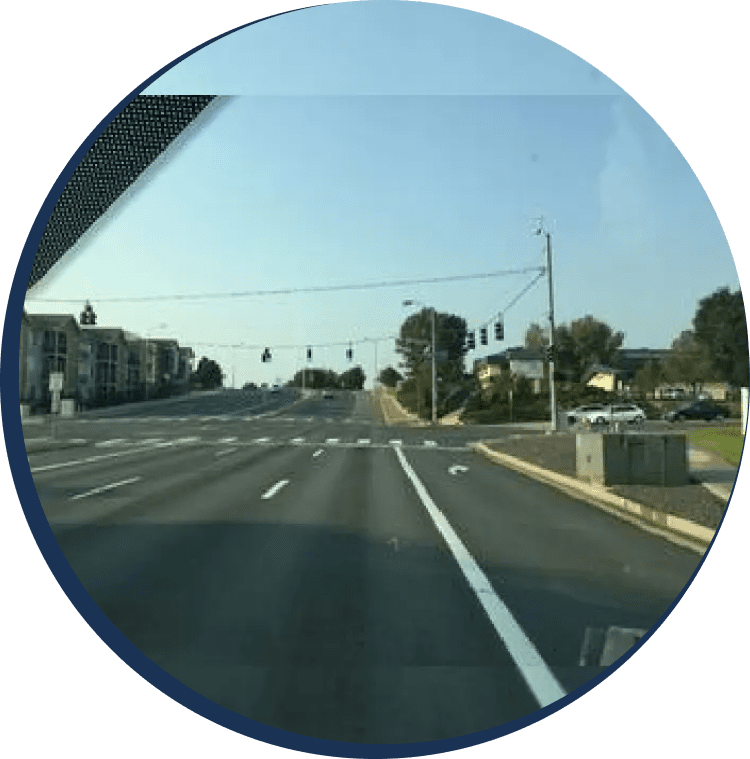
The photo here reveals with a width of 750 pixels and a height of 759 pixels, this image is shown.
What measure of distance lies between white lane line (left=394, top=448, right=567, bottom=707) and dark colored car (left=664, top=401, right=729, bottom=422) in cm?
255

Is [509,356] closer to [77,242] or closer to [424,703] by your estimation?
[424,703]

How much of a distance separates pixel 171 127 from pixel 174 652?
4475 mm

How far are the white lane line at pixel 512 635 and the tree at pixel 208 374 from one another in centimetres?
302

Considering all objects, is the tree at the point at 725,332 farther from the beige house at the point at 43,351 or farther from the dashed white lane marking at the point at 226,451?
the dashed white lane marking at the point at 226,451

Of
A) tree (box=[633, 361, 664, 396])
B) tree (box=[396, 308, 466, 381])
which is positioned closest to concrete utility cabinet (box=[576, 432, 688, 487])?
tree (box=[633, 361, 664, 396])

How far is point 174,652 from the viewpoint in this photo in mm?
4844

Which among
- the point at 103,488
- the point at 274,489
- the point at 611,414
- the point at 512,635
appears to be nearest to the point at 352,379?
the point at 274,489

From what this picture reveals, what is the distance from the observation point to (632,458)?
8328 millimetres

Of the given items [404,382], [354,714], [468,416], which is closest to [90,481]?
[404,382]

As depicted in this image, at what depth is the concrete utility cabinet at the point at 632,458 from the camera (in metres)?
7.79

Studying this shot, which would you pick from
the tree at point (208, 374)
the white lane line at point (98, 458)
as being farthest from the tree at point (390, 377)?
the white lane line at point (98, 458)

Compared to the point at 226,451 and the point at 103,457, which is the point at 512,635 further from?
the point at 103,457

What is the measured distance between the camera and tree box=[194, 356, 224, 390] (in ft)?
23.8

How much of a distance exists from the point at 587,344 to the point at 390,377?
231cm
